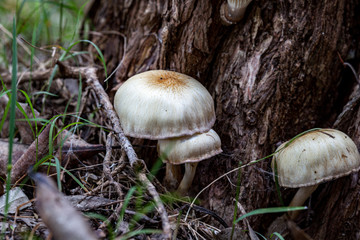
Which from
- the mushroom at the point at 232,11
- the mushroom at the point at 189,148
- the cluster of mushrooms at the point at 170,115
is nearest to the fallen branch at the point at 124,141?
the cluster of mushrooms at the point at 170,115

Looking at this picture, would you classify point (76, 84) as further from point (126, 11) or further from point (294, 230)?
point (294, 230)

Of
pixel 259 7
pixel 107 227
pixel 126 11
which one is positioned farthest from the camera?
pixel 126 11

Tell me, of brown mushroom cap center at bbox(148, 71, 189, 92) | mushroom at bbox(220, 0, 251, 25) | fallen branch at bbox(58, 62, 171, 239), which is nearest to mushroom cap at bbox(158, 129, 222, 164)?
fallen branch at bbox(58, 62, 171, 239)

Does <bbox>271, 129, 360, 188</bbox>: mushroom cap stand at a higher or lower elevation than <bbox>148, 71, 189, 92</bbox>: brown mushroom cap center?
lower

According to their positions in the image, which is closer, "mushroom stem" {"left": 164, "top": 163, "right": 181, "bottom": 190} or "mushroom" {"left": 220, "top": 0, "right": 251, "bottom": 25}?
"mushroom" {"left": 220, "top": 0, "right": 251, "bottom": 25}

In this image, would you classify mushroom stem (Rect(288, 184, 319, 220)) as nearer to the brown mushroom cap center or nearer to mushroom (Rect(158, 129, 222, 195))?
mushroom (Rect(158, 129, 222, 195))

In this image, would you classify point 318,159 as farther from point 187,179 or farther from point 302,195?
point 187,179

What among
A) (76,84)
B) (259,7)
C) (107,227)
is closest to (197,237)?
(107,227)
